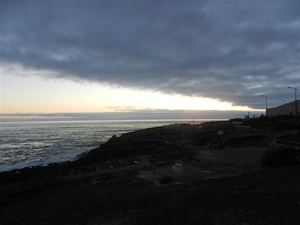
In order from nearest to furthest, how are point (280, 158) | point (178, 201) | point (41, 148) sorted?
point (178, 201)
point (280, 158)
point (41, 148)

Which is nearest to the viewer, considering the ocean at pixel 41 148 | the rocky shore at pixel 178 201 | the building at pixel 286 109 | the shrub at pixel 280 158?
the rocky shore at pixel 178 201

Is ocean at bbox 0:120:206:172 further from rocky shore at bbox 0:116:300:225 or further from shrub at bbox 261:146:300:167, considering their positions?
shrub at bbox 261:146:300:167

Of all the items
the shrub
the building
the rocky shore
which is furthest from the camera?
the building

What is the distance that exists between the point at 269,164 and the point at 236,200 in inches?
251

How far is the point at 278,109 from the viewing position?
7806 cm

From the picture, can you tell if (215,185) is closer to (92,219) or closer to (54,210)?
(92,219)

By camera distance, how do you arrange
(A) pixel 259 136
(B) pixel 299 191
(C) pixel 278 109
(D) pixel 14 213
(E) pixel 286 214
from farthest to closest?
(C) pixel 278 109
(A) pixel 259 136
(D) pixel 14 213
(B) pixel 299 191
(E) pixel 286 214

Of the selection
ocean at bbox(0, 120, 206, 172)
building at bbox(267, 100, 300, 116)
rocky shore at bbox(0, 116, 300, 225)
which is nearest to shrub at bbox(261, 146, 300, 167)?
rocky shore at bbox(0, 116, 300, 225)

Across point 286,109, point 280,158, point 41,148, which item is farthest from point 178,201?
point 286,109

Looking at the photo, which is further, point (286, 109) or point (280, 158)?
point (286, 109)

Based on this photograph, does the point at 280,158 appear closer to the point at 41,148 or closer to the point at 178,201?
the point at 178,201

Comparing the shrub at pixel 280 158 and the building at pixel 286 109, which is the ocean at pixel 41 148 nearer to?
the shrub at pixel 280 158

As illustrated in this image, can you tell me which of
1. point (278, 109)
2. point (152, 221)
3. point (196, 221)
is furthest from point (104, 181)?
point (278, 109)

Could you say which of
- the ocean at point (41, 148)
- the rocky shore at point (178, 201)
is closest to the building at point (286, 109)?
the ocean at point (41, 148)
